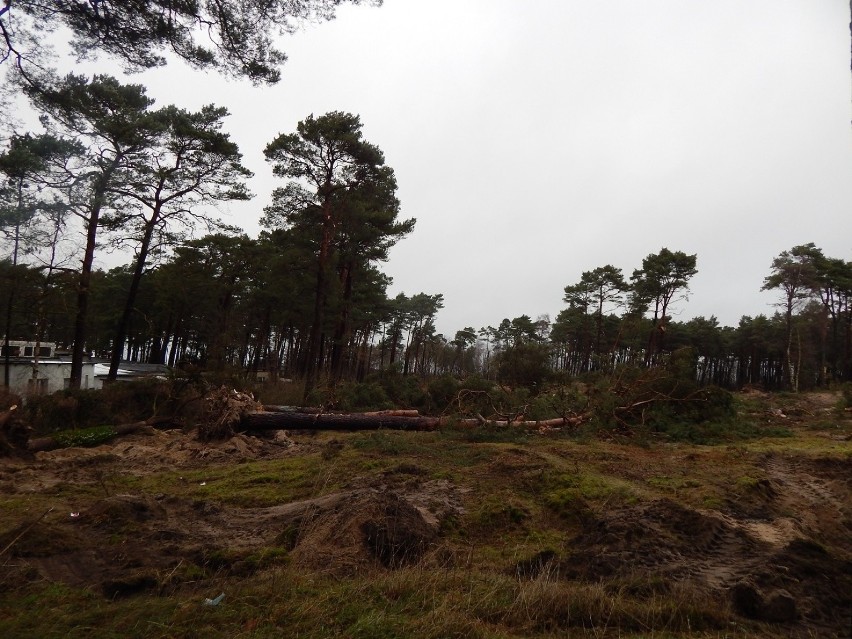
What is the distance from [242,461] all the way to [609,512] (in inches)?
298

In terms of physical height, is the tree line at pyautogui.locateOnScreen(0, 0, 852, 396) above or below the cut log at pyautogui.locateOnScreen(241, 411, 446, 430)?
above

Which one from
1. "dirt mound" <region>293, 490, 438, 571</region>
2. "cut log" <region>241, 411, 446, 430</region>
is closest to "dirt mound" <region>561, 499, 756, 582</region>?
"dirt mound" <region>293, 490, 438, 571</region>

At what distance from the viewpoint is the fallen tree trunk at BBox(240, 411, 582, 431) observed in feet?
42.6

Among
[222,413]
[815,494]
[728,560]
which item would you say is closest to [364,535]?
[728,560]

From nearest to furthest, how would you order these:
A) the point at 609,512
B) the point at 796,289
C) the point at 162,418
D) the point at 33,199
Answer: the point at 609,512, the point at 162,418, the point at 33,199, the point at 796,289

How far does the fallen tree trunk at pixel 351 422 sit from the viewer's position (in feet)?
42.6

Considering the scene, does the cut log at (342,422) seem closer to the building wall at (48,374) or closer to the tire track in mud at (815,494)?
the tire track in mud at (815,494)

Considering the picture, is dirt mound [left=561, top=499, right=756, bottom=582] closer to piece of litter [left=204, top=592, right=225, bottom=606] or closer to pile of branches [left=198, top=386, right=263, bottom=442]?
piece of litter [left=204, top=592, right=225, bottom=606]

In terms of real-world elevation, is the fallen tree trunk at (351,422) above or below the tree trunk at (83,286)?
below

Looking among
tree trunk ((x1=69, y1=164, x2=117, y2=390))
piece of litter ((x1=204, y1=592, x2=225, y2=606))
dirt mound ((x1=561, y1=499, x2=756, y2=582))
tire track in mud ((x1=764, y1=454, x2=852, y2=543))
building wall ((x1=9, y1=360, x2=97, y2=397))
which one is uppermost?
tree trunk ((x1=69, y1=164, x2=117, y2=390))

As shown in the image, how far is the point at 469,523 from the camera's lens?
18.9ft

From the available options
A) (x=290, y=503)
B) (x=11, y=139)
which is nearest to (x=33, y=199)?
(x=11, y=139)

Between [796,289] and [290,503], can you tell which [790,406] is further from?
[290,503]

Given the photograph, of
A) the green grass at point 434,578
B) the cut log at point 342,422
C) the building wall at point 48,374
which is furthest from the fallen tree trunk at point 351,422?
the building wall at point 48,374
